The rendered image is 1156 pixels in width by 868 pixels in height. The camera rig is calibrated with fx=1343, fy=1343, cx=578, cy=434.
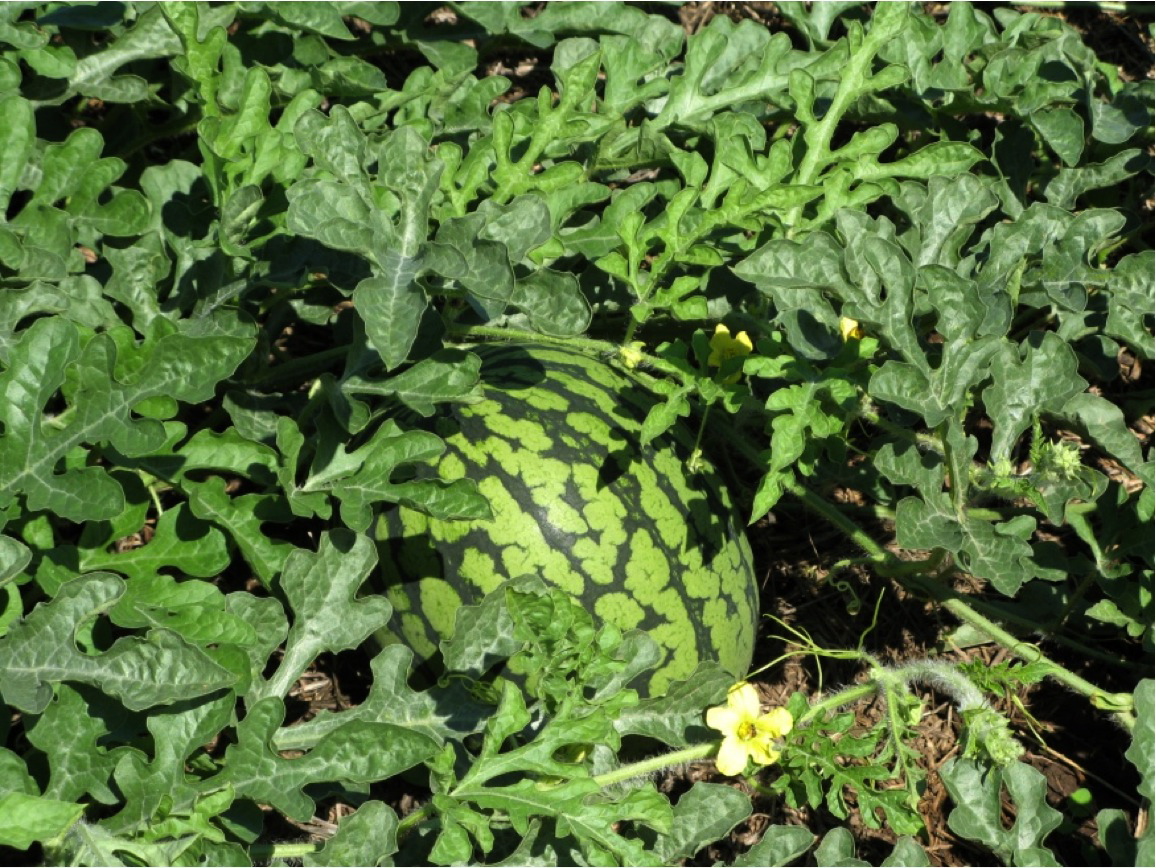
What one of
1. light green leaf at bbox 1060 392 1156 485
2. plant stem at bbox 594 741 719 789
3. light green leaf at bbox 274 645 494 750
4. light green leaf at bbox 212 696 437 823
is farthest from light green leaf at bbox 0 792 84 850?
light green leaf at bbox 1060 392 1156 485

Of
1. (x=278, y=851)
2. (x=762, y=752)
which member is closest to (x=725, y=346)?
(x=762, y=752)

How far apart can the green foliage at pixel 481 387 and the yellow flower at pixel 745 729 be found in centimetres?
7

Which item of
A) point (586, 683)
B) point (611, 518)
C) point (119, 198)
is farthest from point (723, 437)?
point (119, 198)

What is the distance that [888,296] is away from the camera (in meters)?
2.95

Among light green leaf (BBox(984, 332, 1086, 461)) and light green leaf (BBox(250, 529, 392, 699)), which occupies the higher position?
light green leaf (BBox(984, 332, 1086, 461))

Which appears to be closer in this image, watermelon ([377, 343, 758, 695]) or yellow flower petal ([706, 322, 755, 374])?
watermelon ([377, 343, 758, 695])

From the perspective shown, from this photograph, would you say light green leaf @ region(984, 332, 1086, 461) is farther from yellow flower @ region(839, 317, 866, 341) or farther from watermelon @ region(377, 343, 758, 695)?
watermelon @ region(377, 343, 758, 695)

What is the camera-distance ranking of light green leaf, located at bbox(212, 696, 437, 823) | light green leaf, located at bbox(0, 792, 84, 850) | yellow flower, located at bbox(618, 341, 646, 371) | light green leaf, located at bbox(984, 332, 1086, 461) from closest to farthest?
1. light green leaf, located at bbox(0, 792, 84, 850)
2. light green leaf, located at bbox(212, 696, 437, 823)
3. light green leaf, located at bbox(984, 332, 1086, 461)
4. yellow flower, located at bbox(618, 341, 646, 371)

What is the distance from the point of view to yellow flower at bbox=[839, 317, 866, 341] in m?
3.13

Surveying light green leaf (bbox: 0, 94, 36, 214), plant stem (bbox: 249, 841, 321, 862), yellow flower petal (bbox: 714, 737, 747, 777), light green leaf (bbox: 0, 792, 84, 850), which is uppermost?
light green leaf (bbox: 0, 94, 36, 214)

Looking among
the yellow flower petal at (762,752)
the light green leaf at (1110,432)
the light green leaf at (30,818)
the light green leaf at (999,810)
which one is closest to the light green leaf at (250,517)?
the light green leaf at (30,818)

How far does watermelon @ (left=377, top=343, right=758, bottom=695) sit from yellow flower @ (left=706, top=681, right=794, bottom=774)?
253 millimetres

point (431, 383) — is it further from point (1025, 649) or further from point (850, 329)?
point (1025, 649)

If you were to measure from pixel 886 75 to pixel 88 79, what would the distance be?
202cm
